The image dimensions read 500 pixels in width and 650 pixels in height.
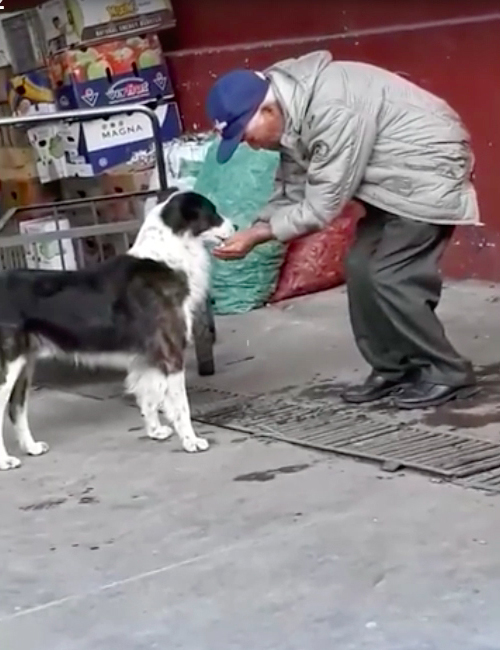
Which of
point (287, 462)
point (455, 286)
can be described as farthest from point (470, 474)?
point (455, 286)

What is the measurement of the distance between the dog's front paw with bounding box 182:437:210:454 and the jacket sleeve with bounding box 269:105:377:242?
87cm

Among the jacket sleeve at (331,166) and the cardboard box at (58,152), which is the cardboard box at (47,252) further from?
the jacket sleeve at (331,166)

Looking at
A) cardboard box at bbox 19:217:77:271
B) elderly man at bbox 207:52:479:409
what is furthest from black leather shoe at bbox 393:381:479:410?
cardboard box at bbox 19:217:77:271

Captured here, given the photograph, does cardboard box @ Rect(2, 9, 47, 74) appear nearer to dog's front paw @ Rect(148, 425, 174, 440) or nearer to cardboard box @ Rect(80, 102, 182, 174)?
cardboard box @ Rect(80, 102, 182, 174)

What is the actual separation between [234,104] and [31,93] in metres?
4.46

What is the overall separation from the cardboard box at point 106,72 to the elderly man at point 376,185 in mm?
3299

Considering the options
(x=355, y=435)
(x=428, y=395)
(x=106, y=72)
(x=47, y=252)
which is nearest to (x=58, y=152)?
(x=106, y=72)

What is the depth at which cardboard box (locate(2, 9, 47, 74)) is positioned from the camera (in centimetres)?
945

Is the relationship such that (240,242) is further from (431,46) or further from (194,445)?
(431,46)

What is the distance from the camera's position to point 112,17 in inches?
354

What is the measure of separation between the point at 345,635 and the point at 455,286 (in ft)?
15.3

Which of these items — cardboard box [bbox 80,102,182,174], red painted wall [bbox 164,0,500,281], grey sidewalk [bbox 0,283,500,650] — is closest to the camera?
grey sidewalk [bbox 0,283,500,650]

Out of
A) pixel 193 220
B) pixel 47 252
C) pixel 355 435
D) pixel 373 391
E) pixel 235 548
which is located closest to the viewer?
pixel 235 548

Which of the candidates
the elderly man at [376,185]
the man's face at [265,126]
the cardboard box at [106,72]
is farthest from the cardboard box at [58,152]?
the man's face at [265,126]
